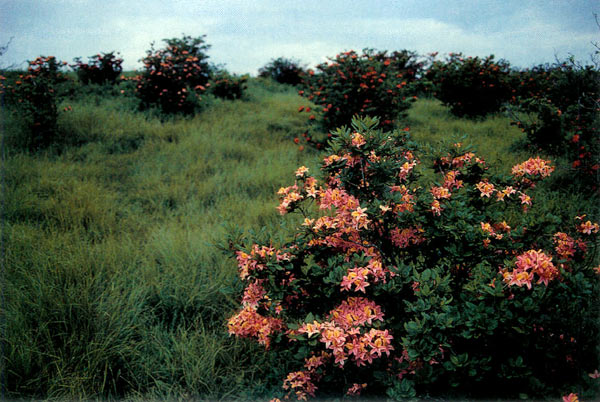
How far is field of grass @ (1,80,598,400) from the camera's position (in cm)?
196

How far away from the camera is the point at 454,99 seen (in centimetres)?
755

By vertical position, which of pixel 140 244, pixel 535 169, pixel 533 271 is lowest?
pixel 140 244

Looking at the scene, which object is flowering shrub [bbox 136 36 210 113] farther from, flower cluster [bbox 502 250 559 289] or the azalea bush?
flower cluster [bbox 502 250 559 289]

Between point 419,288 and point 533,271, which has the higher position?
point 533,271

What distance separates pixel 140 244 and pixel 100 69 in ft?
27.3

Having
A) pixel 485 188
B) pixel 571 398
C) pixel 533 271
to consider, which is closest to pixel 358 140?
pixel 485 188

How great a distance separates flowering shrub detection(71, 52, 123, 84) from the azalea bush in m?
9.38

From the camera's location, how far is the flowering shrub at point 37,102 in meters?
5.67

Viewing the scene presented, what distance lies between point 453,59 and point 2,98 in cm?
801

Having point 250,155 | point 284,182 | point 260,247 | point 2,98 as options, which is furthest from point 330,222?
point 2,98

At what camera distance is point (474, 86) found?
726cm

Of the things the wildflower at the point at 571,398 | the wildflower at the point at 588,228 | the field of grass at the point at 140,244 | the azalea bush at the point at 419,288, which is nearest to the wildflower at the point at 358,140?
the azalea bush at the point at 419,288

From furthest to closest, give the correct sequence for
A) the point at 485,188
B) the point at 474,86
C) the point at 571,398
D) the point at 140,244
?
1. the point at 474,86
2. the point at 140,244
3. the point at 485,188
4. the point at 571,398

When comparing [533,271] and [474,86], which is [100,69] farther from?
[533,271]
